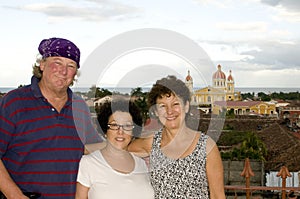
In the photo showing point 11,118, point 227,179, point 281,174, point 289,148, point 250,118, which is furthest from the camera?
point 250,118

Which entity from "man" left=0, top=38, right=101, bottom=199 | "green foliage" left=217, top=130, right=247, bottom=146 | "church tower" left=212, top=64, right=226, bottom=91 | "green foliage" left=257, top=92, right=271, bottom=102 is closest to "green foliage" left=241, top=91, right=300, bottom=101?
"green foliage" left=257, top=92, right=271, bottom=102

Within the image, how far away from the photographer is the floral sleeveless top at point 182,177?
6.42 ft

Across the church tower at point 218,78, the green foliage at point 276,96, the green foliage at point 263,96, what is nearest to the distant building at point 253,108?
the green foliage at point 276,96

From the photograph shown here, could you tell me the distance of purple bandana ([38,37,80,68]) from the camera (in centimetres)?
198

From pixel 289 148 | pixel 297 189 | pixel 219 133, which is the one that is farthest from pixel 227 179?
pixel 289 148

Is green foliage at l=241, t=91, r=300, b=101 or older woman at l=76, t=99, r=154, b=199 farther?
green foliage at l=241, t=91, r=300, b=101

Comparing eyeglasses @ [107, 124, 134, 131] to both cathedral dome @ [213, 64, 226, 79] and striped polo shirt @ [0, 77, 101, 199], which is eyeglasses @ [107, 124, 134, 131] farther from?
cathedral dome @ [213, 64, 226, 79]

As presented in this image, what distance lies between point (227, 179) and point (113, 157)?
36.8ft

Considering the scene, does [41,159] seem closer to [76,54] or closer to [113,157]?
[113,157]

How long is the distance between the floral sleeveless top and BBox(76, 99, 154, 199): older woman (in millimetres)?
50

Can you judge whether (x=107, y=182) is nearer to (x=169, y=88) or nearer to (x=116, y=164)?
(x=116, y=164)

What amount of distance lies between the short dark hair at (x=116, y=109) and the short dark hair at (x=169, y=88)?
0.09m

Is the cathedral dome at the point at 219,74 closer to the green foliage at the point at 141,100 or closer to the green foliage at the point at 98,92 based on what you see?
the green foliage at the point at 141,100

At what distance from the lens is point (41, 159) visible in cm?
196
